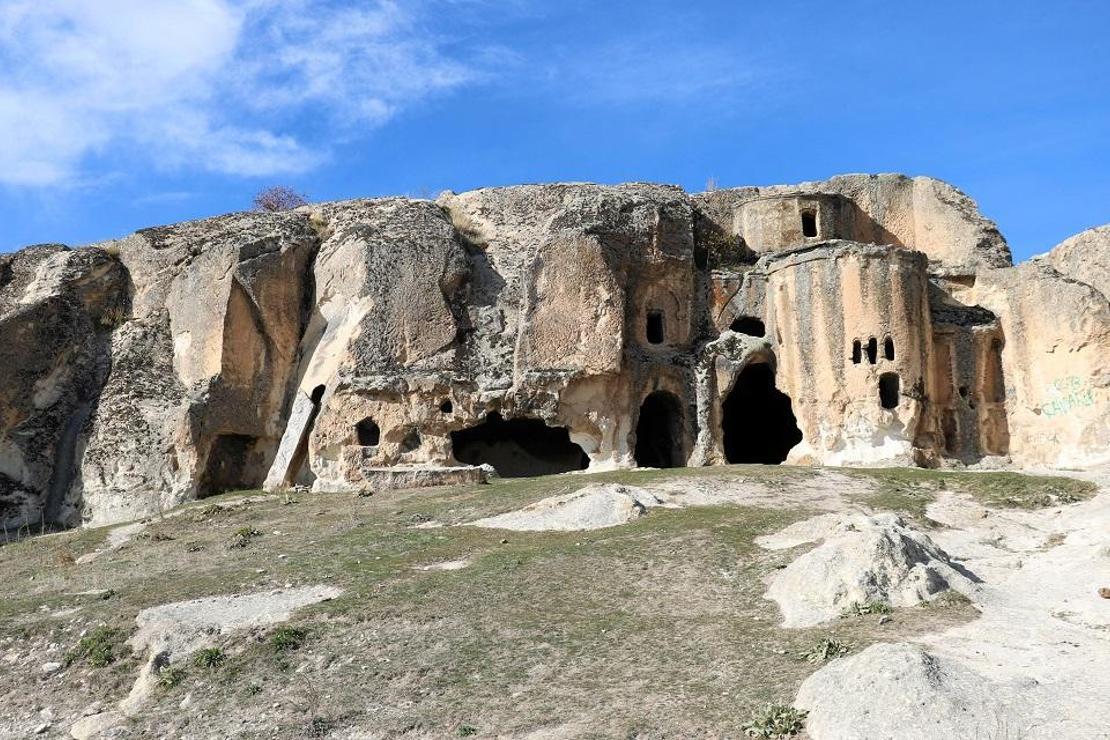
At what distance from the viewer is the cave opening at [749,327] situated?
106 ft

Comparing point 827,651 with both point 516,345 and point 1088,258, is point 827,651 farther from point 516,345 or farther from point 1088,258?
point 1088,258

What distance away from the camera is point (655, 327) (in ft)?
105

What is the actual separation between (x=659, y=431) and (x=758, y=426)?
3.84 meters

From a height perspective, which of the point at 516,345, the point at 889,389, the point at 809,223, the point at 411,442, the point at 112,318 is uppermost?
the point at 809,223

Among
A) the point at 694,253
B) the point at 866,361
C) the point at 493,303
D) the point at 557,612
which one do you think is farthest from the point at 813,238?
the point at 557,612

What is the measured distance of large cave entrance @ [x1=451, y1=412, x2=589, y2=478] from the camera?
33625 mm

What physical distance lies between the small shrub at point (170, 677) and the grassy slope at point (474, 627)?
0.33 ft

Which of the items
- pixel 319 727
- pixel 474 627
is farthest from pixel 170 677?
pixel 474 627

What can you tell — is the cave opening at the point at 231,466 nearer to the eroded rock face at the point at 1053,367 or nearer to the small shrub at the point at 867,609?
the eroded rock face at the point at 1053,367

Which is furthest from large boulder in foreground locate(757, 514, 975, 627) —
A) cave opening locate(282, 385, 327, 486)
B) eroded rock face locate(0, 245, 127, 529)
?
eroded rock face locate(0, 245, 127, 529)

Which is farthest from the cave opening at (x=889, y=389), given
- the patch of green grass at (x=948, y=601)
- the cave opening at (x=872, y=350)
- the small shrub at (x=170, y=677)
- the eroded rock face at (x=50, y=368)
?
the eroded rock face at (x=50, y=368)

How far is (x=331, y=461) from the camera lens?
29.6 meters

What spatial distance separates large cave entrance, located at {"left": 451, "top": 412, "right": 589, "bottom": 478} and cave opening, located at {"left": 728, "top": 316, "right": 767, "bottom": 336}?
538cm

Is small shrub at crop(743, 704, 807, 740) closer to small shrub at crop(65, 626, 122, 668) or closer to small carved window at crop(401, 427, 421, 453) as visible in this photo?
small shrub at crop(65, 626, 122, 668)
